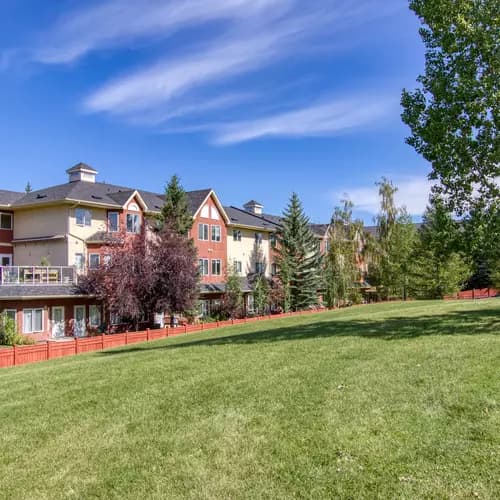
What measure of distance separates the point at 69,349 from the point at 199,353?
415 inches

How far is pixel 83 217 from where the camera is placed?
3506 centimetres

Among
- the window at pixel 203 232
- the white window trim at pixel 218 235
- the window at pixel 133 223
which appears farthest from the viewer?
the white window trim at pixel 218 235

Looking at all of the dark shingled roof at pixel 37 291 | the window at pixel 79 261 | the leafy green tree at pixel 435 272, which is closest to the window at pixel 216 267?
the window at pixel 79 261

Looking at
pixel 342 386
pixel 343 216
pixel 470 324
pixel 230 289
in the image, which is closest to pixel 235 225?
pixel 230 289

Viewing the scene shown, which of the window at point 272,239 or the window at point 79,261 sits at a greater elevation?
the window at point 272,239

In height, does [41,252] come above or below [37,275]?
above

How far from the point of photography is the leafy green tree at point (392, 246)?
51.3m

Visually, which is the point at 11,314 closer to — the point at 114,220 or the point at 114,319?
the point at 114,319

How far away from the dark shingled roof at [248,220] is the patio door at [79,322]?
1799 cm

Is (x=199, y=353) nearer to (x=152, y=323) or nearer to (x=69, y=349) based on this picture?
(x=69, y=349)

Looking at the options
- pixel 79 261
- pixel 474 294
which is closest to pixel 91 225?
pixel 79 261

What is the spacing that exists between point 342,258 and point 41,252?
2806cm

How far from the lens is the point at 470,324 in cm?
1745

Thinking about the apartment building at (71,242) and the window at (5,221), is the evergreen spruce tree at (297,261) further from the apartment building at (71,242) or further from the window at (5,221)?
the window at (5,221)
